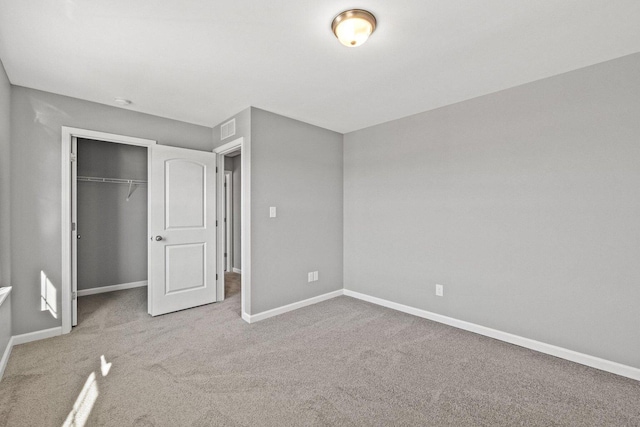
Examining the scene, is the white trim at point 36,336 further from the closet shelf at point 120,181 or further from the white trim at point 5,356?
the closet shelf at point 120,181

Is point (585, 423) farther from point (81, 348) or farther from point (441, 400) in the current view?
point (81, 348)

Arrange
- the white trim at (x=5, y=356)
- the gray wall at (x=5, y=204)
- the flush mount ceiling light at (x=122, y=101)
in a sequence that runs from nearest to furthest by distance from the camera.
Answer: the white trim at (x=5, y=356) → the gray wall at (x=5, y=204) → the flush mount ceiling light at (x=122, y=101)

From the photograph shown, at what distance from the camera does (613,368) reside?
A: 2330mm

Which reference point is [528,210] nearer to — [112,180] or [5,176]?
[5,176]

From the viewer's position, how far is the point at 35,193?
289 cm

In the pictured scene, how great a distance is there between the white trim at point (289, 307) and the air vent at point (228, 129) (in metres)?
2.20

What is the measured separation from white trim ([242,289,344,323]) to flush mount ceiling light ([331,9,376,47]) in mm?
2858

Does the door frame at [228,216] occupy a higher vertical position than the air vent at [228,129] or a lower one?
lower

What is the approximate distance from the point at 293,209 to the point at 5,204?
106 inches

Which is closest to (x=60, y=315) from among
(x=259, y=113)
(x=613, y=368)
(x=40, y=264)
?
(x=40, y=264)

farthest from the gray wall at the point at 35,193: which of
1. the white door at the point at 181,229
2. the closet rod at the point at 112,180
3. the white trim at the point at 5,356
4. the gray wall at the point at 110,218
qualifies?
the gray wall at the point at 110,218

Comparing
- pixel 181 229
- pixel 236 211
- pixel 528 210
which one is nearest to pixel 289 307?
pixel 181 229

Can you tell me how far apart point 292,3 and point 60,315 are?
11.8 ft

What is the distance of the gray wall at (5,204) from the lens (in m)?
2.43
